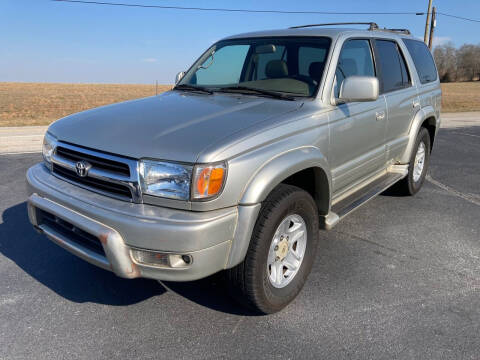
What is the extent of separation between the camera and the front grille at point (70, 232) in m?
2.46

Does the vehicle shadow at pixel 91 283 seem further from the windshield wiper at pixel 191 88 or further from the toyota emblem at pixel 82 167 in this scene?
the windshield wiper at pixel 191 88

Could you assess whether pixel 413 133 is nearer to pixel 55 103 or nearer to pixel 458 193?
pixel 458 193

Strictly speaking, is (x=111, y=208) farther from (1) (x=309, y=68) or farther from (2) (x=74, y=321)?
(1) (x=309, y=68)

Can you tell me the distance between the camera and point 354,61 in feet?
12.3

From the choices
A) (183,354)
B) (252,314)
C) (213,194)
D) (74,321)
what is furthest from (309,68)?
(74,321)

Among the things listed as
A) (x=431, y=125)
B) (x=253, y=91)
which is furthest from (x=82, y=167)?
(x=431, y=125)

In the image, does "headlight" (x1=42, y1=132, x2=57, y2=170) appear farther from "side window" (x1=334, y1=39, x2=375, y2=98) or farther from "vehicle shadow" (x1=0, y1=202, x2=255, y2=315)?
"side window" (x1=334, y1=39, x2=375, y2=98)

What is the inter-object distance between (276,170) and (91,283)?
5.71 feet

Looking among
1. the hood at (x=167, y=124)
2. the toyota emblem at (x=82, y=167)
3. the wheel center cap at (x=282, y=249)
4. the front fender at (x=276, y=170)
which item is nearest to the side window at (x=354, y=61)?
the hood at (x=167, y=124)

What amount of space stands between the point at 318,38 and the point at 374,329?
94.5 inches

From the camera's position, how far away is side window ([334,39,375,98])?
3.49 meters

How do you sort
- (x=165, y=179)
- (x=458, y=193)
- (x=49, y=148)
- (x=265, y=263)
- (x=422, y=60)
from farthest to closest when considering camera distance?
(x=458, y=193) → (x=422, y=60) → (x=49, y=148) → (x=265, y=263) → (x=165, y=179)

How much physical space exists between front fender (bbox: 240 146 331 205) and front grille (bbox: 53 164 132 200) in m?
0.69

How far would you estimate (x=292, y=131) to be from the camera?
2752mm
